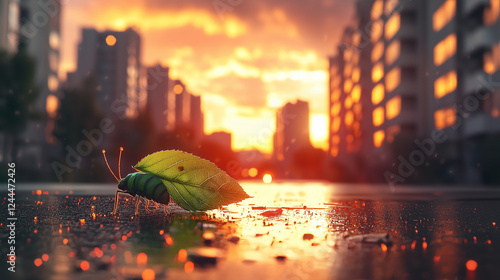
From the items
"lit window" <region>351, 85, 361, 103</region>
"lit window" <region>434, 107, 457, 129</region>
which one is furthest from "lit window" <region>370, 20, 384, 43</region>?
"lit window" <region>434, 107, 457, 129</region>

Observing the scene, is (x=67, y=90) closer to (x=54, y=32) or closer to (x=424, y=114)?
(x=54, y=32)

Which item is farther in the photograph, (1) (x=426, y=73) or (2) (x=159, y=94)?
(2) (x=159, y=94)

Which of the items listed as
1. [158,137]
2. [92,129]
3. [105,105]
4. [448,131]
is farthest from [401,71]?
[105,105]

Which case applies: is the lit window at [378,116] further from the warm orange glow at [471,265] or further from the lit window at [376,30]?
the warm orange glow at [471,265]

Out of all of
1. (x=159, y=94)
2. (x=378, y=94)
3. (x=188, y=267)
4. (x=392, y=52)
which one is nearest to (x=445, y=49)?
(x=392, y=52)

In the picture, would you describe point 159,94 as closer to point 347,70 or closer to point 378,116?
point 347,70
